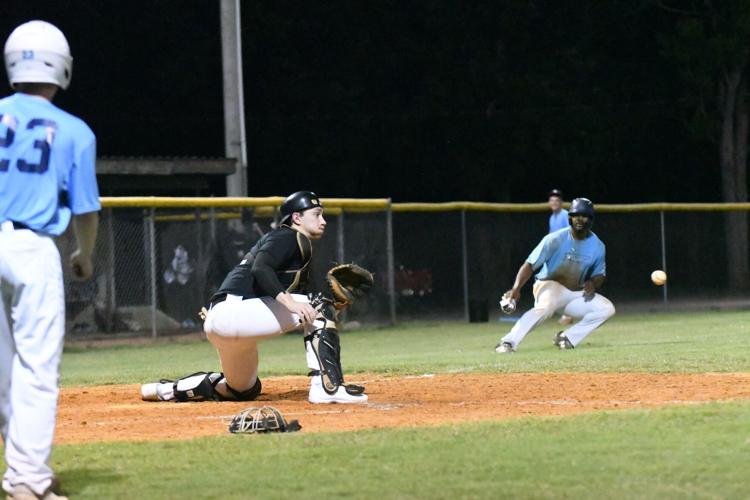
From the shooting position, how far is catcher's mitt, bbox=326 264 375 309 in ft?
32.3

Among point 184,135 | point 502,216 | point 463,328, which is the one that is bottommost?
point 463,328

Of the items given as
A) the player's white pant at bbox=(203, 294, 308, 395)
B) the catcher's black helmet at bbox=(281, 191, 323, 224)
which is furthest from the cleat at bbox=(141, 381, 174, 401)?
the catcher's black helmet at bbox=(281, 191, 323, 224)

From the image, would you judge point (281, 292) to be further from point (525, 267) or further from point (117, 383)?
point (525, 267)

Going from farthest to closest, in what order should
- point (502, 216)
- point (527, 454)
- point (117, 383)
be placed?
point (502, 216) < point (117, 383) < point (527, 454)

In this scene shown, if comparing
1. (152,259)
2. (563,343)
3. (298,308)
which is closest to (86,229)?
(298,308)

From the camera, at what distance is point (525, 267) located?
49.9 feet

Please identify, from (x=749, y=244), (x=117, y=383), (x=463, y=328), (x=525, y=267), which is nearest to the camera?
(x=117, y=383)

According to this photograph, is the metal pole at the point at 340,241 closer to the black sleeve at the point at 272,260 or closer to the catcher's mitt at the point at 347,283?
the catcher's mitt at the point at 347,283

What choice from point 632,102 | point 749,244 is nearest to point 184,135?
point 632,102

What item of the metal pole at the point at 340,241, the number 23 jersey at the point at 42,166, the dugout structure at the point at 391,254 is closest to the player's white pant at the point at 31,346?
the number 23 jersey at the point at 42,166

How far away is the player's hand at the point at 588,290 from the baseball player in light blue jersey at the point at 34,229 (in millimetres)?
9667

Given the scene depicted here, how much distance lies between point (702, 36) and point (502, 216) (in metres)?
11.0

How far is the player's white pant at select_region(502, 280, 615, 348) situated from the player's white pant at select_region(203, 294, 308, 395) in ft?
19.1

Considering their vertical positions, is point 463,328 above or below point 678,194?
below
